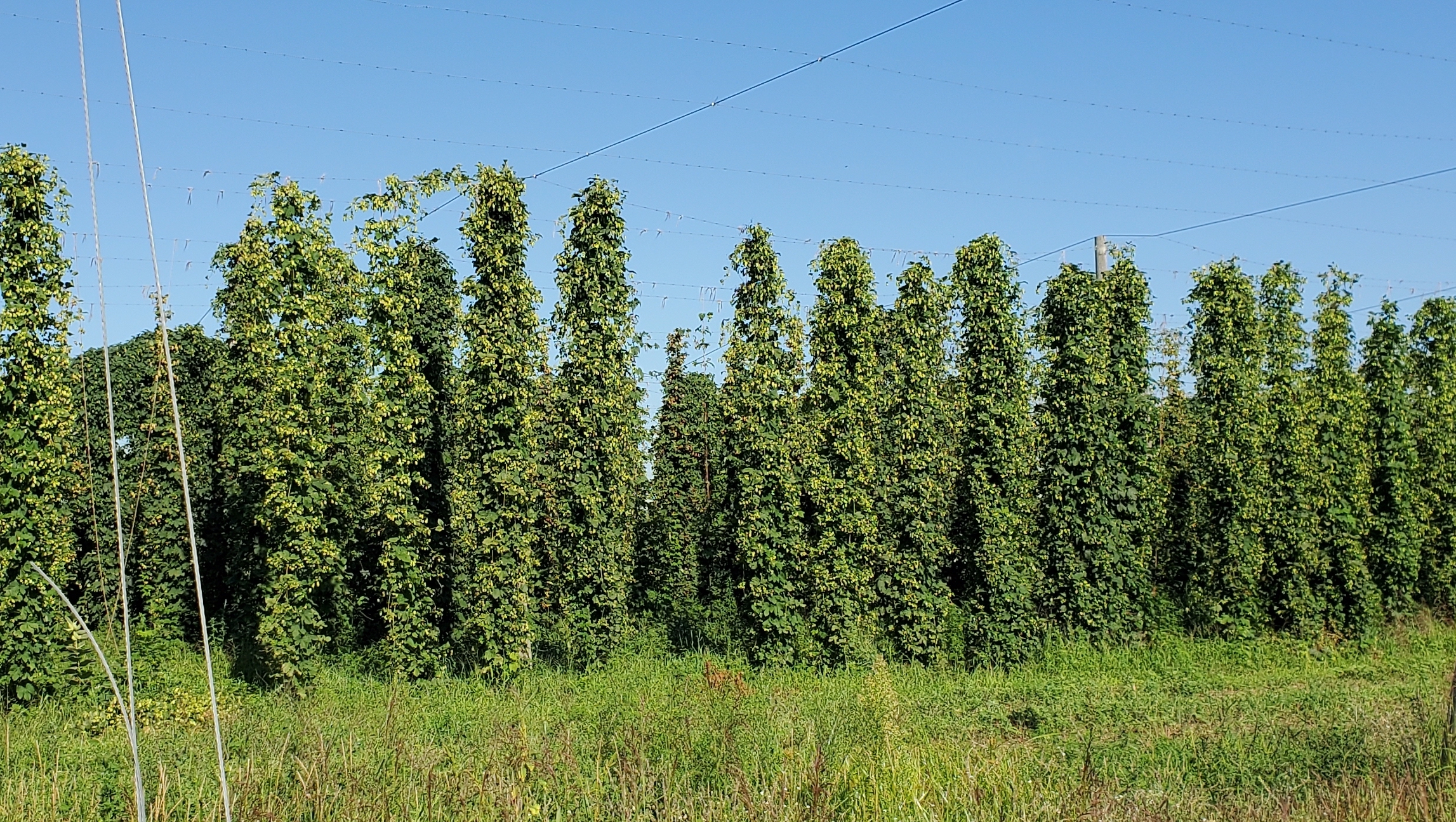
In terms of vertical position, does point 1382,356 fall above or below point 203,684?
above

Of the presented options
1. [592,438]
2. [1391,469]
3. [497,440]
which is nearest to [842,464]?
[592,438]

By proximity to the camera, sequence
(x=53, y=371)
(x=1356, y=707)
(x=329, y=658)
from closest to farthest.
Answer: (x=1356, y=707)
(x=53, y=371)
(x=329, y=658)

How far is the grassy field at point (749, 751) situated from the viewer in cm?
593

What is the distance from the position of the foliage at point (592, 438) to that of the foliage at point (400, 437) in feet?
4.62

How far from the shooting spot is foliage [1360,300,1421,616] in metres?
15.8

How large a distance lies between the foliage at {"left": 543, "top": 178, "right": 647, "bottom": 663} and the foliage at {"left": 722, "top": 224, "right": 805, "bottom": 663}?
1.25 m

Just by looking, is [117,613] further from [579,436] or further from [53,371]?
[579,436]

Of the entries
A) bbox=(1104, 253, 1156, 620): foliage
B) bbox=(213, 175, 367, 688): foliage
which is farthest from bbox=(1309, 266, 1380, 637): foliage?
bbox=(213, 175, 367, 688): foliage

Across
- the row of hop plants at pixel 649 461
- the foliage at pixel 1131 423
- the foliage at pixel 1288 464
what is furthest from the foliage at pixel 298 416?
the foliage at pixel 1288 464


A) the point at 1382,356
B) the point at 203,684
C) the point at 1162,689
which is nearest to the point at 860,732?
the point at 1162,689

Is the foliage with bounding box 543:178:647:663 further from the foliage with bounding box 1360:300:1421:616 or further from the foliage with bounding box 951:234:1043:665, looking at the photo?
the foliage with bounding box 1360:300:1421:616

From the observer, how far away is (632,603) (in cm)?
1580

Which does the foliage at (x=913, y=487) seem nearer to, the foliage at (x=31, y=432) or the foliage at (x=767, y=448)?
the foliage at (x=767, y=448)

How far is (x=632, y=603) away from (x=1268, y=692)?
8210 millimetres
